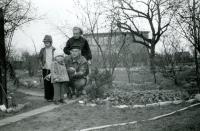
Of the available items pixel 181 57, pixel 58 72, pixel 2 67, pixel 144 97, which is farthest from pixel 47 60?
pixel 181 57

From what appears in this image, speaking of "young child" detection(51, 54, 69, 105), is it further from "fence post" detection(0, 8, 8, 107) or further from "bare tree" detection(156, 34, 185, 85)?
"bare tree" detection(156, 34, 185, 85)

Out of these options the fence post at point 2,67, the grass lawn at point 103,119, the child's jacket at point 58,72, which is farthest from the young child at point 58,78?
the fence post at point 2,67

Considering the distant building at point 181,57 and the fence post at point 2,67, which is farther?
the distant building at point 181,57

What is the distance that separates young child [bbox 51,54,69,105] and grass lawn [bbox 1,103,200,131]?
44 cm

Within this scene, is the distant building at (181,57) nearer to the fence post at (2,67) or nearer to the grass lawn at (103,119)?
the grass lawn at (103,119)

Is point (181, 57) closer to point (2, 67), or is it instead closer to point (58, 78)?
point (58, 78)

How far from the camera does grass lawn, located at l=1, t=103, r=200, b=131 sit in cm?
374

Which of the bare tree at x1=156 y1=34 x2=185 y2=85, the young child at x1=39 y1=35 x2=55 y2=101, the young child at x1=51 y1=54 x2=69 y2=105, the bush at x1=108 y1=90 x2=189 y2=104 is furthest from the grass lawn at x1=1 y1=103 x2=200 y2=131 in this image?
the bare tree at x1=156 y1=34 x2=185 y2=85

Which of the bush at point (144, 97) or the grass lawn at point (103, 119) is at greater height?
the bush at point (144, 97)

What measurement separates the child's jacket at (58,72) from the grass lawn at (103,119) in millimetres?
724

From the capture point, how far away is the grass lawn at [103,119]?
3742mm

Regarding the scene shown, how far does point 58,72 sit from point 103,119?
199 cm

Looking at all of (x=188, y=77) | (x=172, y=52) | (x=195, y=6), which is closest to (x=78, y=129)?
(x=195, y=6)

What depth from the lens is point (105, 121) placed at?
4.25 metres
